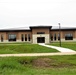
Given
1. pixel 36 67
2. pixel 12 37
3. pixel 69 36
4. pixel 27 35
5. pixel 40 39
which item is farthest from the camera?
pixel 12 37

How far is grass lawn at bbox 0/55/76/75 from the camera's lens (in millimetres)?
13617

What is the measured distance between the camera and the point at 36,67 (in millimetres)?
17297

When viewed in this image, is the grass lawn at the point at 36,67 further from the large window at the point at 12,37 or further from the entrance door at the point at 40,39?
the large window at the point at 12,37

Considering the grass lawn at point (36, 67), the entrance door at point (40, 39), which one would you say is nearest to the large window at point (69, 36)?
the entrance door at point (40, 39)

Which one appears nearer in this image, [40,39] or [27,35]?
[40,39]

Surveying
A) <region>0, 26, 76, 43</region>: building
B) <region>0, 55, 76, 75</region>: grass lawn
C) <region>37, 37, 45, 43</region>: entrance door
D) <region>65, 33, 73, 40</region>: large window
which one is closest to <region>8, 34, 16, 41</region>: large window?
<region>0, 26, 76, 43</region>: building

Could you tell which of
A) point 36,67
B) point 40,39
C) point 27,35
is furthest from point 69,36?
point 36,67

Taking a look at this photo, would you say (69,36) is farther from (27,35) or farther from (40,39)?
(27,35)

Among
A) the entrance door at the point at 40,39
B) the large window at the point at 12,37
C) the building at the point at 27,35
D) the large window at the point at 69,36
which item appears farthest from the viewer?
the large window at the point at 12,37

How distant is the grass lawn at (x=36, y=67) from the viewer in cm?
1362

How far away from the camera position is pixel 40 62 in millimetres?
19391

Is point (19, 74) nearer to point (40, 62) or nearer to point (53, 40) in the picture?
point (40, 62)

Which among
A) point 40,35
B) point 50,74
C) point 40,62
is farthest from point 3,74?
point 40,35

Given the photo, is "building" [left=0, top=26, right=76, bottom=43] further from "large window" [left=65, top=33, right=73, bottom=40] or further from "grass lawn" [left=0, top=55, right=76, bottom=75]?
"grass lawn" [left=0, top=55, right=76, bottom=75]
